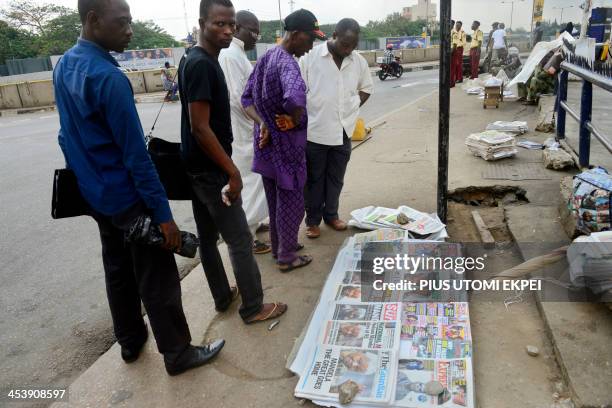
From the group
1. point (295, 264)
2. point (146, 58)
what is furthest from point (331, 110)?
point (146, 58)

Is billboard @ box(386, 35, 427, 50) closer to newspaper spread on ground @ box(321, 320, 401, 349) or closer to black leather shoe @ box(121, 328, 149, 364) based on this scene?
newspaper spread on ground @ box(321, 320, 401, 349)

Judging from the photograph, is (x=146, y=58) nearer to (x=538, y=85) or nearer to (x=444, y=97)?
(x=538, y=85)

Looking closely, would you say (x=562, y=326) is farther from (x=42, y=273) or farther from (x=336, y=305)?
(x=42, y=273)

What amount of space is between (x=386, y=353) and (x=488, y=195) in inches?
94.7

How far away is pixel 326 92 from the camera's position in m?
3.07

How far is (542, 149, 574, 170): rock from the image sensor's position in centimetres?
405

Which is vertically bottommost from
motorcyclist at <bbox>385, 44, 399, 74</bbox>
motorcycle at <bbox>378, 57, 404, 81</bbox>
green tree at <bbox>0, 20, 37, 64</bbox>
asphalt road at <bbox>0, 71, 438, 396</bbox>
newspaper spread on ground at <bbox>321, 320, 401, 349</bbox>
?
asphalt road at <bbox>0, 71, 438, 396</bbox>

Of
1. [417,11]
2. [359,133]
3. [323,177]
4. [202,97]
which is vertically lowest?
[359,133]

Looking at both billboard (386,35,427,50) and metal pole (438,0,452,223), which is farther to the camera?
billboard (386,35,427,50)

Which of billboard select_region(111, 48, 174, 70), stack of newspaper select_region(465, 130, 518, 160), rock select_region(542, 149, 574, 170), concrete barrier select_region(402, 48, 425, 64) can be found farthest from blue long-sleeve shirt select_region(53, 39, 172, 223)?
billboard select_region(111, 48, 174, 70)

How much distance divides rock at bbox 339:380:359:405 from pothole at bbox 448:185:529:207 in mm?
2446

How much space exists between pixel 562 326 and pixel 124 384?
6.30 ft

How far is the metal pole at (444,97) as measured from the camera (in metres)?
2.75

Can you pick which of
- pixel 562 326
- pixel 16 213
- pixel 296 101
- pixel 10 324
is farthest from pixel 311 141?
pixel 16 213
